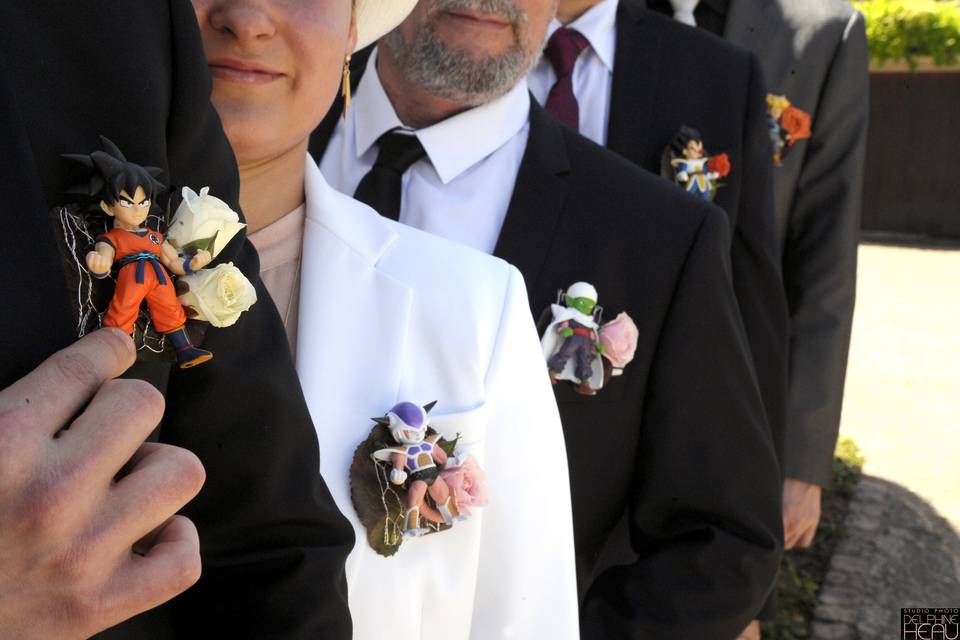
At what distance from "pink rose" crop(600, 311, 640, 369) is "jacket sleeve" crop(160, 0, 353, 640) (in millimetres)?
1246

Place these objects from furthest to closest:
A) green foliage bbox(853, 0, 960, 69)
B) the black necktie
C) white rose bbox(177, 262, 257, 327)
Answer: green foliage bbox(853, 0, 960, 69)
the black necktie
white rose bbox(177, 262, 257, 327)

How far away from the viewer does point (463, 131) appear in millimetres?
2871

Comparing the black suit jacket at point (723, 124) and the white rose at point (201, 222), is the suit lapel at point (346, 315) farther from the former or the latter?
the black suit jacket at point (723, 124)

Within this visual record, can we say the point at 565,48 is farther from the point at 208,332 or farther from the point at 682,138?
the point at 208,332

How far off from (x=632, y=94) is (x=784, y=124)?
2.26 ft

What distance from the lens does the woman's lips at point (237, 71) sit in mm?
2029

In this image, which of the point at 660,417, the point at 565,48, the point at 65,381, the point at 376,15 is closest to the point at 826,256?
the point at 565,48

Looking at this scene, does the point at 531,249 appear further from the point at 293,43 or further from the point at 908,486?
the point at 908,486

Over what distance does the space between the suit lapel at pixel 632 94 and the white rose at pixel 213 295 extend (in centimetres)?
224

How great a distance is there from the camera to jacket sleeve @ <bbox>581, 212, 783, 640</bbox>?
2.64 m

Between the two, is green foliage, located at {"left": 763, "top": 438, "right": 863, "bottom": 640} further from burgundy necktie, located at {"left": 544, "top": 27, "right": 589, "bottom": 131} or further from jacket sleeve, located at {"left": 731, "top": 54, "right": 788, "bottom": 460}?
burgundy necktie, located at {"left": 544, "top": 27, "right": 589, "bottom": 131}

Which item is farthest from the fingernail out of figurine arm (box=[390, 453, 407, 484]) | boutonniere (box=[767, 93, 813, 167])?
boutonniere (box=[767, 93, 813, 167])

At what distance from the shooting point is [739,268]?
10.9ft

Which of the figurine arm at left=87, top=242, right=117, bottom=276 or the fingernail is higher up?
the figurine arm at left=87, top=242, right=117, bottom=276
